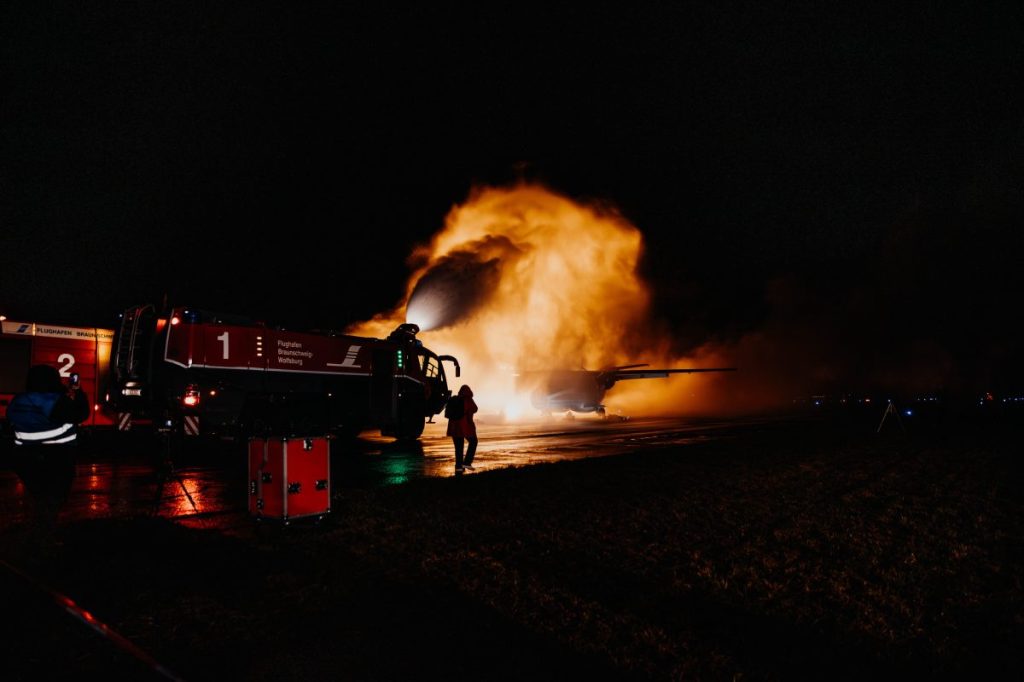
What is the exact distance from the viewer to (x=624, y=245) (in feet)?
150

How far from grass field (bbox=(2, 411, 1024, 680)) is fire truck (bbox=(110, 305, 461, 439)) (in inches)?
244

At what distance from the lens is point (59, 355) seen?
692 inches

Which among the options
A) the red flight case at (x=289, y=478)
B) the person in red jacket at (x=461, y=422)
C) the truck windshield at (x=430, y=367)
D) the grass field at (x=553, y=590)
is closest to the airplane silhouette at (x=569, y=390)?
the truck windshield at (x=430, y=367)


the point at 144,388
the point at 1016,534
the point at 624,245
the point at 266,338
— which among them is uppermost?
the point at 624,245

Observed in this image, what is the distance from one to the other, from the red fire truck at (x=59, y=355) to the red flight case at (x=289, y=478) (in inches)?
458

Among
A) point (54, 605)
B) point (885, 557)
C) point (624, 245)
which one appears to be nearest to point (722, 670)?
point (885, 557)

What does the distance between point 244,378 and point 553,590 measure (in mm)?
12723

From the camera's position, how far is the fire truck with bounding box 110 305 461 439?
15.1 metres

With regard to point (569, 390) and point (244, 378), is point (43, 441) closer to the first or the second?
point (244, 378)

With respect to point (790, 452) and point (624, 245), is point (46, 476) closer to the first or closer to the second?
point (790, 452)

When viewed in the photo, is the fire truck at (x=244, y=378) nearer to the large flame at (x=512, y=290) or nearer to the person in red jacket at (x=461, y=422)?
the person in red jacket at (x=461, y=422)

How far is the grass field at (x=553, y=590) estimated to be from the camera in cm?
418

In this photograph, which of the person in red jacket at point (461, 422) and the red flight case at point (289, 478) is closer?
the red flight case at point (289, 478)

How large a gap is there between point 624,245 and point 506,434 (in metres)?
24.8
